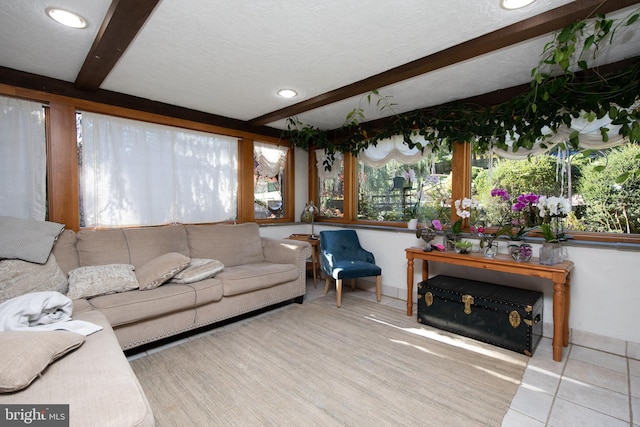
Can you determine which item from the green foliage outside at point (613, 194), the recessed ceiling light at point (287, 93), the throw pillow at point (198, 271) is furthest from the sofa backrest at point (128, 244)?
the green foliage outside at point (613, 194)

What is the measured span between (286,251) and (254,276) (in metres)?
0.63

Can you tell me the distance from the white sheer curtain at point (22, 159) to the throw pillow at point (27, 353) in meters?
1.82

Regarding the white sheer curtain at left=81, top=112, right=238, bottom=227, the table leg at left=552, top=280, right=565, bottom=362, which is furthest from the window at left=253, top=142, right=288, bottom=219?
the table leg at left=552, top=280, right=565, bottom=362

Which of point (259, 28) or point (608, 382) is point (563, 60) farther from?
point (608, 382)

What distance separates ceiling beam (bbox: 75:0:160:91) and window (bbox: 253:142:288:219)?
6.57 ft

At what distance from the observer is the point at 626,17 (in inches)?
68.7

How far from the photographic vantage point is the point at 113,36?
71.4 inches

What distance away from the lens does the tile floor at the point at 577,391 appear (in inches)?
63.9

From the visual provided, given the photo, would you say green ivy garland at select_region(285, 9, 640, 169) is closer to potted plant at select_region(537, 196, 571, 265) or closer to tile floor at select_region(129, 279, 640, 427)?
potted plant at select_region(537, 196, 571, 265)

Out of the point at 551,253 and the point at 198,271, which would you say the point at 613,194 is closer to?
the point at 551,253

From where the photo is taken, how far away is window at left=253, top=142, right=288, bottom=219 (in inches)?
165

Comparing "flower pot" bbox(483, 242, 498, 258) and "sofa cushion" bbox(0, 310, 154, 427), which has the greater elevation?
"flower pot" bbox(483, 242, 498, 258)

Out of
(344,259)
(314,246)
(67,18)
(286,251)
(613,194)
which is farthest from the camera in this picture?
(314,246)

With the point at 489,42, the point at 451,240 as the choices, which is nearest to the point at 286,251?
the point at 451,240
